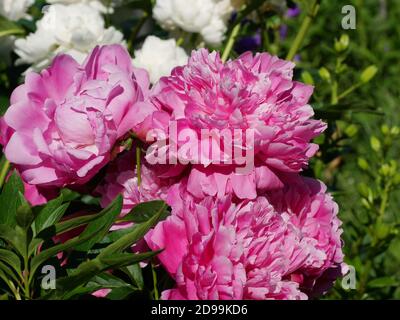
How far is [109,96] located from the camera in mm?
798

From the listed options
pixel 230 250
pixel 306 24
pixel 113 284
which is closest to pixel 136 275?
pixel 113 284

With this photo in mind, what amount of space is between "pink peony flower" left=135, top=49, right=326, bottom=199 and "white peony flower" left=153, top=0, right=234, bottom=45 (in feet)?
1.16

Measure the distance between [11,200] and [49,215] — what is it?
0.16 feet

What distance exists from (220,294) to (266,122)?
0.17 metres

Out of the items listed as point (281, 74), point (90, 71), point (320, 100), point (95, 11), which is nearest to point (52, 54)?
point (95, 11)

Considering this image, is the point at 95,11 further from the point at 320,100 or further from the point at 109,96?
the point at 320,100

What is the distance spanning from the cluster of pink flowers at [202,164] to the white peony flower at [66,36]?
0.21 metres

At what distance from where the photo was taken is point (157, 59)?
104 cm

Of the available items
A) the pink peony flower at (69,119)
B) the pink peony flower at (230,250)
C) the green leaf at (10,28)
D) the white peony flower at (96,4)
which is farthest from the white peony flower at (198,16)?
the pink peony flower at (230,250)

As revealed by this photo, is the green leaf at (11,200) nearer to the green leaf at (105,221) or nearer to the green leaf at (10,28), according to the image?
the green leaf at (105,221)

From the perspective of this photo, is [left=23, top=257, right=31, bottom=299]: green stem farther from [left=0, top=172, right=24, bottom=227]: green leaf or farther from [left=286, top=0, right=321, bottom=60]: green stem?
[left=286, top=0, right=321, bottom=60]: green stem

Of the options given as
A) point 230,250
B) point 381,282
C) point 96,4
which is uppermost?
point 96,4

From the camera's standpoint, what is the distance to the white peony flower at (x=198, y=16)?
1145 millimetres

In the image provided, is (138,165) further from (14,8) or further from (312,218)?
(14,8)
